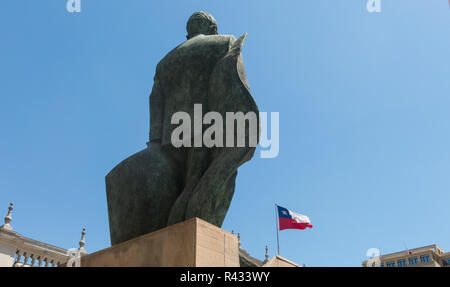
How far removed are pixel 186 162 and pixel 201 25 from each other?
6.91 ft

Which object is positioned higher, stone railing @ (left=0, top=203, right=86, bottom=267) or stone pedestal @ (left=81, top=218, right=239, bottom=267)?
stone railing @ (left=0, top=203, right=86, bottom=267)

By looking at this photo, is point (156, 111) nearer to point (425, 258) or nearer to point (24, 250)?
point (24, 250)

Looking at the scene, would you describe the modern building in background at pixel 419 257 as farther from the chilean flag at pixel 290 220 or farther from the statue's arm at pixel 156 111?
the statue's arm at pixel 156 111

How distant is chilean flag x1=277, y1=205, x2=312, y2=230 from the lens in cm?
1963

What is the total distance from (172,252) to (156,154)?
1.76 meters

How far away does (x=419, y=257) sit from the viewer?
74188 mm

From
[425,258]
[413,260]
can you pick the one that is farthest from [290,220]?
[413,260]

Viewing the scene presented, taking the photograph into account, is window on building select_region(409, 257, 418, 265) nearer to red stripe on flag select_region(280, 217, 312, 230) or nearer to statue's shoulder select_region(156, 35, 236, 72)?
red stripe on flag select_region(280, 217, 312, 230)

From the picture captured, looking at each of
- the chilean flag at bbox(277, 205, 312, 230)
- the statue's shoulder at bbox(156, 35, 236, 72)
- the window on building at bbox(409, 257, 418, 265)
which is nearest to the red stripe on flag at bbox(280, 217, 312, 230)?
the chilean flag at bbox(277, 205, 312, 230)

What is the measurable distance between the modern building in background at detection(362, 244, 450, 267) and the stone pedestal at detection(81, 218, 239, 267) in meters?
75.3

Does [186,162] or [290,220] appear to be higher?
[290,220]
